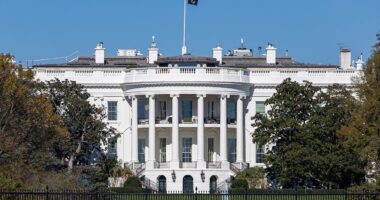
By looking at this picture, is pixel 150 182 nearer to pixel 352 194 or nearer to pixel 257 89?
pixel 257 89

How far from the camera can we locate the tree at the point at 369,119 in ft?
262

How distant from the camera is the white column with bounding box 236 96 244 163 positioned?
11794cm

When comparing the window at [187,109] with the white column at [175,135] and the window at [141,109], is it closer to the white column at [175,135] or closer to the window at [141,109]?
the white column at [175,135]

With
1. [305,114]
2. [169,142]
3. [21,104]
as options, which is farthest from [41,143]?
[169,142]

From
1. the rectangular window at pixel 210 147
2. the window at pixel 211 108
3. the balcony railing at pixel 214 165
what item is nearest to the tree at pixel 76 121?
the balcony railing at pixel 214 165

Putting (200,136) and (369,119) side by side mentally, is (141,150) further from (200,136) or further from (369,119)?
(369,119)

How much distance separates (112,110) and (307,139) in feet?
82.4

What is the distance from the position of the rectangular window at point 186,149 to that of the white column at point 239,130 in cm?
386

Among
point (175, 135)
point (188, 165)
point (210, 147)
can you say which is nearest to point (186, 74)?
point (175, 135)

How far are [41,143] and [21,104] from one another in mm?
3500

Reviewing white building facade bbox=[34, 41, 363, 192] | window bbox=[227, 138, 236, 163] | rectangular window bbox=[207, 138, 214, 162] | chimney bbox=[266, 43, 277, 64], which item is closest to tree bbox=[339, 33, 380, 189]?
white building facade bbox=[34, 41, 363, 192]

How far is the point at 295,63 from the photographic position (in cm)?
12925

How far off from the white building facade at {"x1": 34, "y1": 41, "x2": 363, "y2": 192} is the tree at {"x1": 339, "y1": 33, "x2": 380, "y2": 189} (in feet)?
101

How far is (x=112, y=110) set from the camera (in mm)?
121750
